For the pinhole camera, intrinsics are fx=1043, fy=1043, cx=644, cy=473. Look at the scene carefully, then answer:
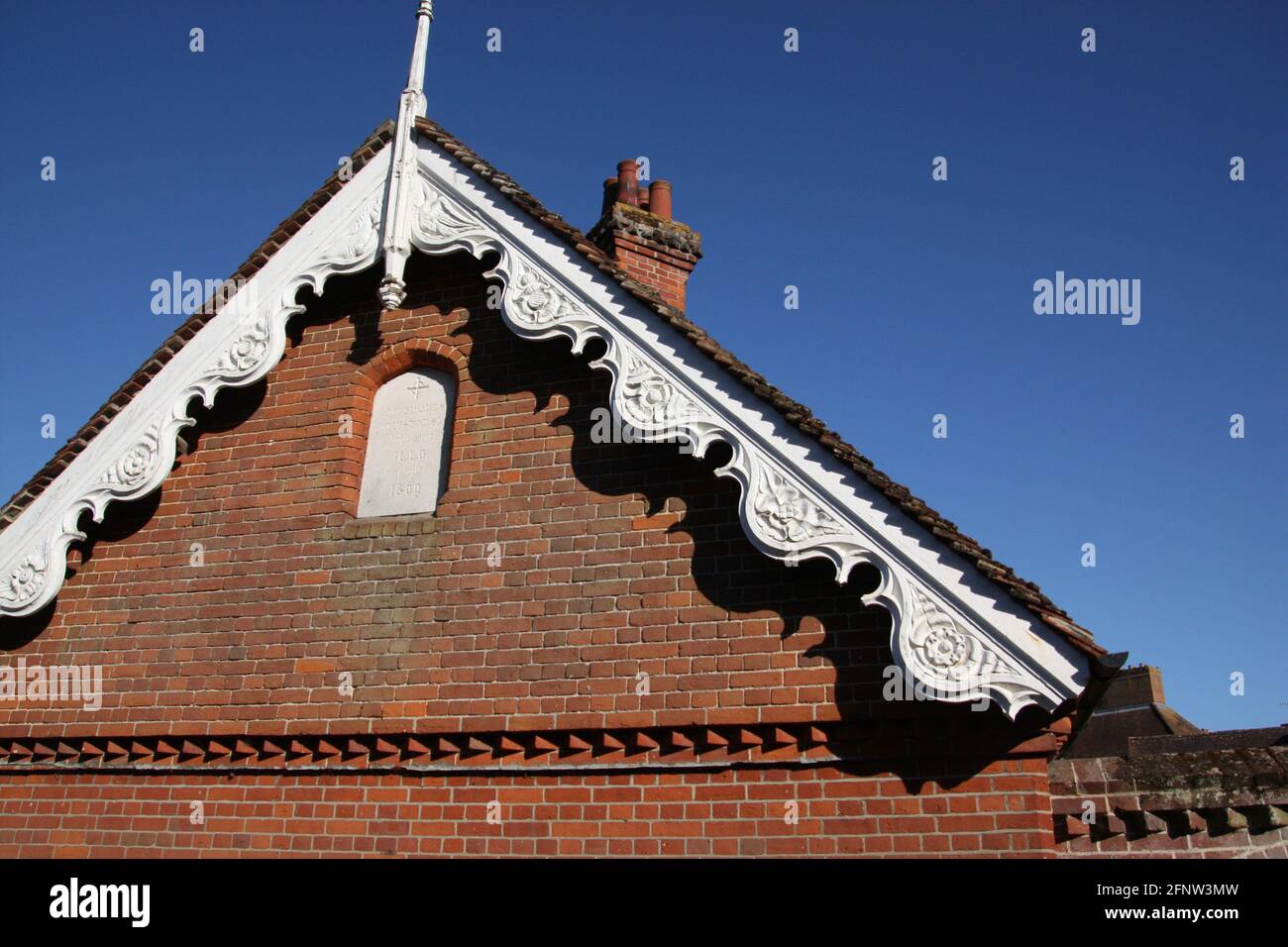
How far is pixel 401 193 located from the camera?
856cm

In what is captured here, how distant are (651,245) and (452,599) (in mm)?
4949

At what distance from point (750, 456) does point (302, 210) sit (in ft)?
15.4

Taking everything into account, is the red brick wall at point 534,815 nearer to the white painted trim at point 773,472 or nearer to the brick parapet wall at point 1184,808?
the white painted trim at point 773,472

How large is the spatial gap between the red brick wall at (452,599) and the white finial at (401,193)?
374 mm

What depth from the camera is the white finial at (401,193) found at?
328 inches

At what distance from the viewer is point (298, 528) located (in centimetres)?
806

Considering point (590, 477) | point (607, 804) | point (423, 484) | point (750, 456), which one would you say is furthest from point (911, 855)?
point (423, 484)

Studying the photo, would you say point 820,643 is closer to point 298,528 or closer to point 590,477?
point 590,477

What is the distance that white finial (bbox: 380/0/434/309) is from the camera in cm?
832

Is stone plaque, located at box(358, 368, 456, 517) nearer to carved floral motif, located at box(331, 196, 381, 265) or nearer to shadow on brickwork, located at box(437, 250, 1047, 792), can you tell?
shadow on brickwork, located at box(437, 250, 1047, 792)

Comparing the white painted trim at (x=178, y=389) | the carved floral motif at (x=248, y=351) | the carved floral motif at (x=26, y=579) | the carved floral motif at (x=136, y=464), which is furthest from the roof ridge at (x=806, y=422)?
the carved floral motif at (x=26, y=579)

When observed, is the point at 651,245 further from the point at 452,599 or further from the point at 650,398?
the point at 452,599

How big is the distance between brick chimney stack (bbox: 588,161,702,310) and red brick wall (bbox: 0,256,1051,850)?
2.56m

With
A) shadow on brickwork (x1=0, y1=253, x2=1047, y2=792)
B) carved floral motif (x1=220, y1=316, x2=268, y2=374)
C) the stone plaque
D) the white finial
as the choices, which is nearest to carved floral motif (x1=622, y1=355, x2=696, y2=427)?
shadow on brickwork (x1=0, y1=253, x2=1047, y2=792)
